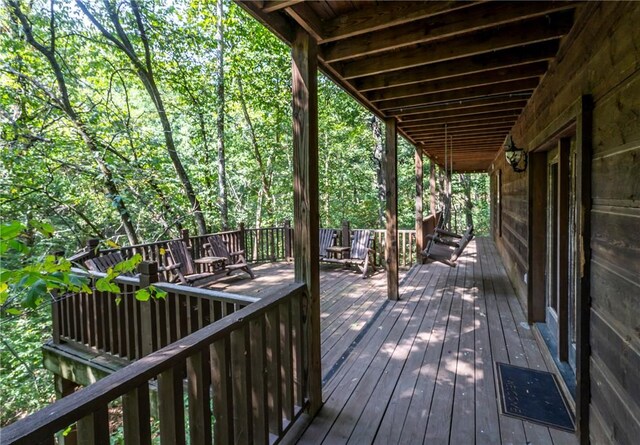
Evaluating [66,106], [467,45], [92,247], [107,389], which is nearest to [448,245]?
[467,45]

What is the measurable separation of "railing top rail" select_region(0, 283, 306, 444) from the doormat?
1.94 meters

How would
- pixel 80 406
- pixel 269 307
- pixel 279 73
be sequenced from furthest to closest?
pixel 279 73
pixel 269 307
pixel 80 406

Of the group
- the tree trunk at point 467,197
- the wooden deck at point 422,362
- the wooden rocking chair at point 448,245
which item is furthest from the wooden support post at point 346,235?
the tree trunk at point 467,197

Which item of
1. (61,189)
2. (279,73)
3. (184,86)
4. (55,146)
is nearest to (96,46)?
(184,86)

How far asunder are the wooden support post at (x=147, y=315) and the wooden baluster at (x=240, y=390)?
4.43 feet

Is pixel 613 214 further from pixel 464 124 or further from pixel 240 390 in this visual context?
pixel 464 124

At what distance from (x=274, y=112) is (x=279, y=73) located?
1231mm

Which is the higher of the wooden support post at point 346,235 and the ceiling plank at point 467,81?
the ceiling plank at point 467,81

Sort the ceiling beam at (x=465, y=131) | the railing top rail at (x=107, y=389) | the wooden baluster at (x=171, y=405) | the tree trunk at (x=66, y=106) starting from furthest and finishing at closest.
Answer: the tree trunk at (x=66, y=106) → the ceiling beam at (x=465, y=131) → the wooden baluster at (x=171, y=405) → the railing top rail at (x=107, y=389)

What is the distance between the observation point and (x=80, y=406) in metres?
0.88

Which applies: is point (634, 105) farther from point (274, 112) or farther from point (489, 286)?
point (274, 112)

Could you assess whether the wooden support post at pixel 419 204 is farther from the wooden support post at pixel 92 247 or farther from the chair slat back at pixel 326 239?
the wooden support post at pixel 92 247

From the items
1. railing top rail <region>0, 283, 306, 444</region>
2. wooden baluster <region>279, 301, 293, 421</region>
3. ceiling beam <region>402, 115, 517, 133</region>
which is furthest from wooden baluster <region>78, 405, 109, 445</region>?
ceiling beam <region>402, 115, 517, 133</region>

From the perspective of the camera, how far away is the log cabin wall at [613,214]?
4.15 ft
